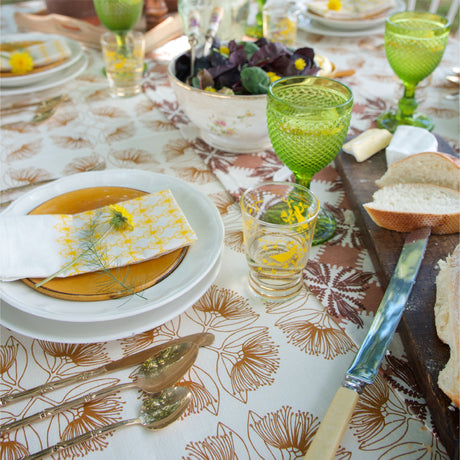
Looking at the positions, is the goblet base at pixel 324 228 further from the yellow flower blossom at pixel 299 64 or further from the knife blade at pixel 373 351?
the yellow flower blossom at pixel 299 64

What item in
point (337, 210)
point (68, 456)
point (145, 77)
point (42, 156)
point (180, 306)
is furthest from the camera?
point (145, 77)

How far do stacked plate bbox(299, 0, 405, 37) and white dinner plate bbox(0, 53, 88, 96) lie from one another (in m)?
0.78

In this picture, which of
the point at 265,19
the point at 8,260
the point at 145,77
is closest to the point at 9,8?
the point at 145,77

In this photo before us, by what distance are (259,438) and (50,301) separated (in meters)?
0.31

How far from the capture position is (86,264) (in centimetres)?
64

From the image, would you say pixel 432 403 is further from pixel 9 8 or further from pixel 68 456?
pixel 9 8

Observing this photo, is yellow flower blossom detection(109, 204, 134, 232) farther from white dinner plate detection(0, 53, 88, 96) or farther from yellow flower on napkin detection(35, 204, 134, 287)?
white dinner plate detection(0, 53, 88, 96)

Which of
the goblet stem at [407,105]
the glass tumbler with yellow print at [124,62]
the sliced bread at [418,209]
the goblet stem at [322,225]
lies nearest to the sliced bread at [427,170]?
the sliced bread at [418,209]

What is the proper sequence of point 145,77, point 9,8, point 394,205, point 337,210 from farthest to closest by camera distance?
point 9,8, point 145,77, point 337,210, point 394,205

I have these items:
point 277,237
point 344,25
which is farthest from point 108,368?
point 344,25

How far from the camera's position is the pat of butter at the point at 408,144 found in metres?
0.87

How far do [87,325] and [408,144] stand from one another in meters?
0.68

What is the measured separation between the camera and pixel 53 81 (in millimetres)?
1305

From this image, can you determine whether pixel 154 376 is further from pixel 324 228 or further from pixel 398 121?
pixel 398 121
